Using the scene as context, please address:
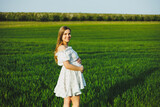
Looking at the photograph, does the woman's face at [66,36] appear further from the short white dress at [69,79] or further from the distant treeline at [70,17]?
the distant treeline at [70,17]

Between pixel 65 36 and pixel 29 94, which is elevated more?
pixel 65 36

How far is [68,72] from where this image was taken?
286 centimetres

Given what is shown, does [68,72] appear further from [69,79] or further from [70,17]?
[70,17]

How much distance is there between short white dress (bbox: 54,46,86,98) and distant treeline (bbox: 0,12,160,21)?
61.6 meters

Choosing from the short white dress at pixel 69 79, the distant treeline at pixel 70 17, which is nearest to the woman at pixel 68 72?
the short white dress at pixel 69 79

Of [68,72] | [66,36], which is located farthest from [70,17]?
[68,72]

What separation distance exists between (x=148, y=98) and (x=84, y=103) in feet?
4.71

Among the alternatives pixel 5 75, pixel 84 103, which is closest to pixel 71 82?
pixel 84 103

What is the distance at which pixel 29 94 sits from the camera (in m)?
4.07

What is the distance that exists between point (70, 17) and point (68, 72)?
64958 millimetres

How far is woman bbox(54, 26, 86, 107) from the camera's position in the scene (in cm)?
278

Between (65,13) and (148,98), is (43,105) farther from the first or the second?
(65,13)

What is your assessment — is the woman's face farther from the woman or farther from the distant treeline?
the distant treeline

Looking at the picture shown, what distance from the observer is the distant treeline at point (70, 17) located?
59750 millimetres
